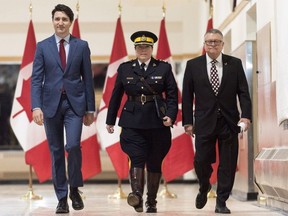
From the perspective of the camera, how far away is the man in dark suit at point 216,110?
18.5ft

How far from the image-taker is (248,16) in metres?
8.41

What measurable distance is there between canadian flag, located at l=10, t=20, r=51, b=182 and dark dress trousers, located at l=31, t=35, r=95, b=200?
3522mm

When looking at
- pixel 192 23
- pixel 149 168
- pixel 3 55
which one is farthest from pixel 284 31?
pixel 3 55

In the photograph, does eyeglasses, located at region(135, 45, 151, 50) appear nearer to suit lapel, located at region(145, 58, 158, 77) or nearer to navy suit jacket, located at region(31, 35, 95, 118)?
suit lapel, located at region(145, 58, 158, 77)

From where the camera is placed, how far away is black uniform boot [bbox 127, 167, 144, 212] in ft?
18.1

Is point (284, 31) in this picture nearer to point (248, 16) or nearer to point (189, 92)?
point (189, 92)

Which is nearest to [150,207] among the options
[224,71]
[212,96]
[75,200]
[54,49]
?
[75,200]

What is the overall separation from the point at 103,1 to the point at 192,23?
1.82 metres

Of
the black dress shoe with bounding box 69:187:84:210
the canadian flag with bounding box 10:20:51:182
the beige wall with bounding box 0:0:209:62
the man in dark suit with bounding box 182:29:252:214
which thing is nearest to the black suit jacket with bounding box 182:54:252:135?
the man in dark suit with bounding box 182:29:252:214

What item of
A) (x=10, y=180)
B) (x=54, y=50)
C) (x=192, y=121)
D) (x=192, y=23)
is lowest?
(x=10, y=180)

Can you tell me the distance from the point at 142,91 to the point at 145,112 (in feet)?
0.62

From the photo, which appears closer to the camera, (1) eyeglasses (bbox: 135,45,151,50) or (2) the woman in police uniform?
(2) the woman in police uniform

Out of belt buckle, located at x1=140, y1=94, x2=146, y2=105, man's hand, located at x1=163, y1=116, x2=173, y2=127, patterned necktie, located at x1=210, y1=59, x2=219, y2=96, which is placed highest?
patterned necktie, located at x1=210, y1=59, x2=219, y2=96

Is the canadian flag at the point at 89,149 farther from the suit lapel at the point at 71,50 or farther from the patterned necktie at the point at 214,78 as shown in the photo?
the patterned necktie at the point at 214,78
